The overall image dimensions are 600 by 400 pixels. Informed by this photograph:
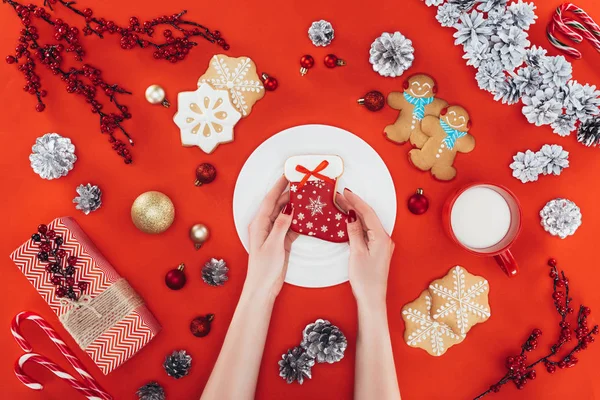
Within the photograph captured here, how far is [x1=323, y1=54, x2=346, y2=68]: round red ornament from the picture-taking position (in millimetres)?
980

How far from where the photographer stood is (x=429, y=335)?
0.99 meters

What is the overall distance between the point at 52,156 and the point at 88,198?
128 millimetres

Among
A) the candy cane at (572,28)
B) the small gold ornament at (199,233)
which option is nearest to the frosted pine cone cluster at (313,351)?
the small gold ornament at (199,233)

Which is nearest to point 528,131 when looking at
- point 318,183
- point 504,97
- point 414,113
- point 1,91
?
point 504,97

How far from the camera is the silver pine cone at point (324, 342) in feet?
3.15

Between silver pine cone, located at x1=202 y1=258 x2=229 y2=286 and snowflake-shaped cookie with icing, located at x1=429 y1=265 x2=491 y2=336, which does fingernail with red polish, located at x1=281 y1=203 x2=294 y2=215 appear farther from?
snowflake-shaped cookie with icing, located at x1=429 y1=265 x2=491 y2=336

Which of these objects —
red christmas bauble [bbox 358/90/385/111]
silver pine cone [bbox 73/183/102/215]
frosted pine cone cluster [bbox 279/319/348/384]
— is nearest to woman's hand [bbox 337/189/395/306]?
frosted pine cone cluster [bbox 279/319/348/384]

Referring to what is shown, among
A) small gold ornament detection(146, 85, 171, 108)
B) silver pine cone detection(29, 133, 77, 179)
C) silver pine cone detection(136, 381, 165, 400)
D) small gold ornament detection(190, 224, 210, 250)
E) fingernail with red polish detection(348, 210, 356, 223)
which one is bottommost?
fingernail with red polish detection(348, 210, 356, 223)

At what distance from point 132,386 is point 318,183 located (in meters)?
0.65

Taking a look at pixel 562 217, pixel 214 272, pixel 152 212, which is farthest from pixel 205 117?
pixel 562 217

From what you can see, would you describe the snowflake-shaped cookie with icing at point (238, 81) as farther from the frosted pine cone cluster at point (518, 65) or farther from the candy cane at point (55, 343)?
the candy cane at point (55, 343)

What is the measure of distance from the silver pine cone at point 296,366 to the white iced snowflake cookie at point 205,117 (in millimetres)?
518

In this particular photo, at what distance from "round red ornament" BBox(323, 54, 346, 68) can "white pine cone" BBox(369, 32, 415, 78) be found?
0.07 m

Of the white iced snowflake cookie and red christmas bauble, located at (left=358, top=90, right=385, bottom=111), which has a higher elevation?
the white iced snowflake cookie
